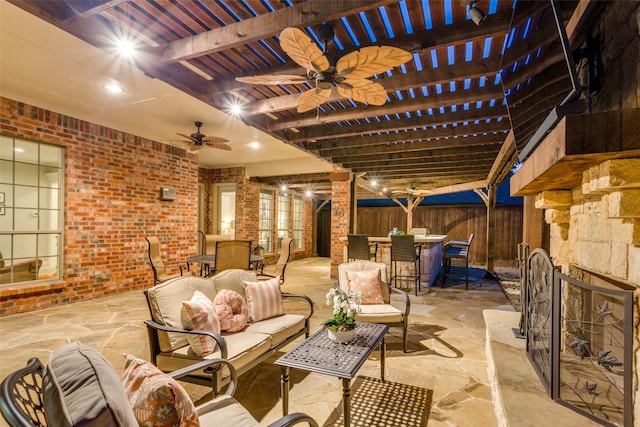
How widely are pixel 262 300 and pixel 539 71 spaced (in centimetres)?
259

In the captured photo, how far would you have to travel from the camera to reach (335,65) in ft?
8.02

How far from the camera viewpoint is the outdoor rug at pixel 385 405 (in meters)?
2.00

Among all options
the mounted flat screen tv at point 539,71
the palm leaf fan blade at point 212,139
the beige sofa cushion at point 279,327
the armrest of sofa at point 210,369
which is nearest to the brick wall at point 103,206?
the palm leaf fan blade at point 212,139

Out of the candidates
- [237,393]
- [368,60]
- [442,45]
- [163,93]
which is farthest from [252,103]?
[237,393]

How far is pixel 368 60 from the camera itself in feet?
7.24

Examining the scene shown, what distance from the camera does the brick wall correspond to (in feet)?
13.9

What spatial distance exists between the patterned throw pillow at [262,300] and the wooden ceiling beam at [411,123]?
8.19 feet

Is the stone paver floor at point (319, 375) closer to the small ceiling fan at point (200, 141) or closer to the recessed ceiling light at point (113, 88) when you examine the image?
the small ceiling fan at point (200, 141)

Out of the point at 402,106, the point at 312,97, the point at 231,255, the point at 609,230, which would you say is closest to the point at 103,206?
the point at 231,255

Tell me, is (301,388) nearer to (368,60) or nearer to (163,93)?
(368,60)

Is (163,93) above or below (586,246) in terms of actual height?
above

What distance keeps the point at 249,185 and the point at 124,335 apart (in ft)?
17.6

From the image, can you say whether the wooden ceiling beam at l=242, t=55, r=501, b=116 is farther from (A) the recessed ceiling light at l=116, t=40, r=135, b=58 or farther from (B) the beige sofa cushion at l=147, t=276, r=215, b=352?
(B) the beige sofa cushion at l=147, t=276, r=215, b=352

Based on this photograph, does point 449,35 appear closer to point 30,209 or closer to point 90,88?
point 90,88
